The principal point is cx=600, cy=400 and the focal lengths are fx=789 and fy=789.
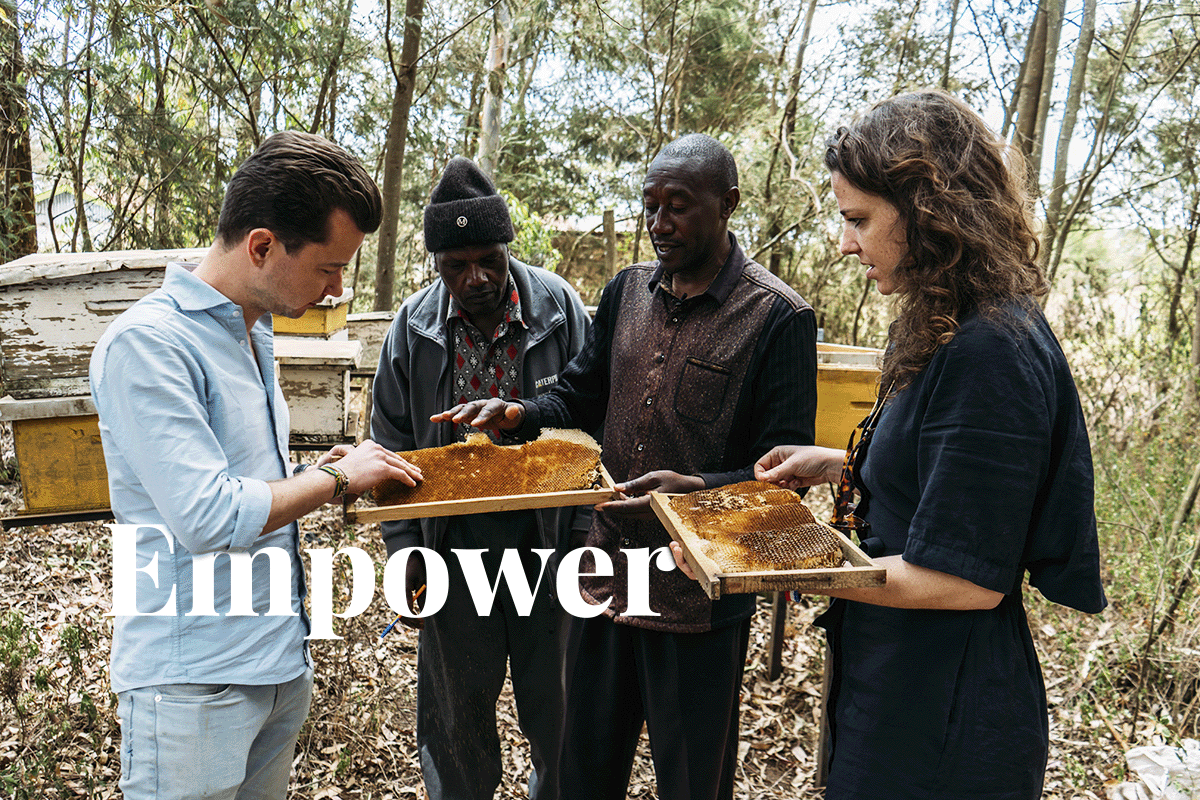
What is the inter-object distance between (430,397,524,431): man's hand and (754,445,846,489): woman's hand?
0.80 meters

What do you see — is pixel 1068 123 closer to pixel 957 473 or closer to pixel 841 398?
pixel 841 398

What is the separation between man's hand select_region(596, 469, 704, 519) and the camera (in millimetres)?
2166

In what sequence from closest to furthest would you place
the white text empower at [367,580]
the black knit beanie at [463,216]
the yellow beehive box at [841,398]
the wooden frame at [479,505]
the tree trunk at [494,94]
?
the white text empower at [367,580] < the wooden frame at [479,505] < the black knit beanie at [463,216] < the yellow beehive box at [841,398] < the tree trunk at [494,94]

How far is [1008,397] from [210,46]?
612 cm

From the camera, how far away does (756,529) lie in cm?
184

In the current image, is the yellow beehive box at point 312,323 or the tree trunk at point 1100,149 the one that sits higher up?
→ the tree trunk at point 1100,149

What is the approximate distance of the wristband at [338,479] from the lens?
1.83 metres

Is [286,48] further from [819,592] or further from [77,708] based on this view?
[819,592]

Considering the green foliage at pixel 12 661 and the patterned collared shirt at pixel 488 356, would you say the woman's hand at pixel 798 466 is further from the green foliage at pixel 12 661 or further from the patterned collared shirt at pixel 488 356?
the green foliage at pixel 12 661

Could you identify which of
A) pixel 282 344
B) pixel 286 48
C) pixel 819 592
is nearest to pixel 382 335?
pixel 282 344

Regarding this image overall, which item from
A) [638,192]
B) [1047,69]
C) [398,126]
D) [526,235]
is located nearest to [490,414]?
[398,126]

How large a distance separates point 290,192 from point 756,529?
1.30 m

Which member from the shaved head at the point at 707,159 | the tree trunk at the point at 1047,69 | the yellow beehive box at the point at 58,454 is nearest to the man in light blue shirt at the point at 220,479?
the shaved head at the point at 707,159

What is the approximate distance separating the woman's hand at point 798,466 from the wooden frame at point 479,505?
1.44 ft
